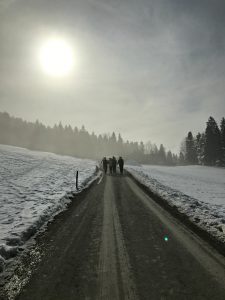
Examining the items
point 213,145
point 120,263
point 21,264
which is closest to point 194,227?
point 120,263

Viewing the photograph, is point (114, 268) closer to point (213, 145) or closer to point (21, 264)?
point (21, 264)

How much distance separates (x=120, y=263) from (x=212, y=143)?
69.1 meters

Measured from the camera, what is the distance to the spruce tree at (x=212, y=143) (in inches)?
2584

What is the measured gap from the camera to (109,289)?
386cm

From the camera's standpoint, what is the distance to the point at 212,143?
2618 inches

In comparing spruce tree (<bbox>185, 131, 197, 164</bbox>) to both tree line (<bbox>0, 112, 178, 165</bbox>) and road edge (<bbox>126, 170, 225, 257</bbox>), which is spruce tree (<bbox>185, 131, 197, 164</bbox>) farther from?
road edge (<bbox>126, 170, 225, 257</bbox>)

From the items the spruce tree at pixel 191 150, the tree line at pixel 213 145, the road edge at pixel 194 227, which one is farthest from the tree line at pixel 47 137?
the road edge at pixel 194 227

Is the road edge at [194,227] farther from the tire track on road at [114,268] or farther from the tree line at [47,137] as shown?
the tree line at [47,137]

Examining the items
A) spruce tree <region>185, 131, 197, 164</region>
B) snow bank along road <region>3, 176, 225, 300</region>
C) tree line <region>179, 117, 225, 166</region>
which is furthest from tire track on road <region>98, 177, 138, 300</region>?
spruce tree <region>185, 131, 197, 164</region>

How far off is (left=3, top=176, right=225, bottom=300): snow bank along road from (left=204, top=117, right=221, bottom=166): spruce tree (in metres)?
64.9

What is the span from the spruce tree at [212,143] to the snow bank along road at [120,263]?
64.9 metres

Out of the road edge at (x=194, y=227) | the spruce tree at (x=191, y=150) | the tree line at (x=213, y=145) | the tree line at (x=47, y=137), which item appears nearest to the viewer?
the road edge at (x=194, y=227)

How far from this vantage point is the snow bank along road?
3.82 metres

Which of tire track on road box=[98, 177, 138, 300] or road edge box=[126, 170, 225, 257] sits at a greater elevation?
road edge box=[126, 170, 225, 257]
